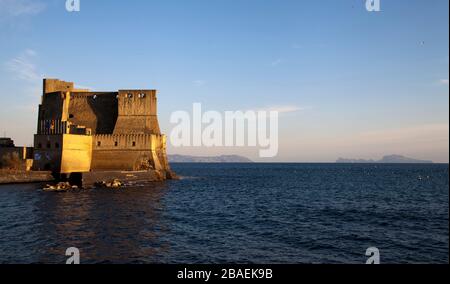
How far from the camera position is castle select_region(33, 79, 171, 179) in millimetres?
49188

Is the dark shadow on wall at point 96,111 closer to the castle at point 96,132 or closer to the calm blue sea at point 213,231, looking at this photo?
the castle at point 96,132

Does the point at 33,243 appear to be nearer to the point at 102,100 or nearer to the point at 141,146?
the point at 141,146

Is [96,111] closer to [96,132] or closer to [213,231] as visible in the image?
[96,132]

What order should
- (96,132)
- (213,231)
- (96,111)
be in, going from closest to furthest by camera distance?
(213,231), (96,132), (96,111)

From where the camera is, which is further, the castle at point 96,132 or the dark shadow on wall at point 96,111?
the dark shadow on wall at point 96,111

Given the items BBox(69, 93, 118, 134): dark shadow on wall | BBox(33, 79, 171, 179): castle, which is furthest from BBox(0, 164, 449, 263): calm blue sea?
BBox(69, 93, 118, 134): dark shadow on wall

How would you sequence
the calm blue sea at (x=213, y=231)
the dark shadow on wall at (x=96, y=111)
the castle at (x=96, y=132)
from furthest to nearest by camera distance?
the dark shadow on wall at (x=96, y=111) < the castle at (x=96, y=132) < the calm blue sea at (x=213, y=231)

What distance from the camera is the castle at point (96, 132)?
49.2m

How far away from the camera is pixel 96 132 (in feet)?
194

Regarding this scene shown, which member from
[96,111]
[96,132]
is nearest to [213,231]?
[96,132]

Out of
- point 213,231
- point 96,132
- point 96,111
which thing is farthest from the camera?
point 96,111

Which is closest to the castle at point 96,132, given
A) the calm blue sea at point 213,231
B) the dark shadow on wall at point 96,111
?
the dark shadow on wall at point 96,111

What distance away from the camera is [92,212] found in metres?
25.6
